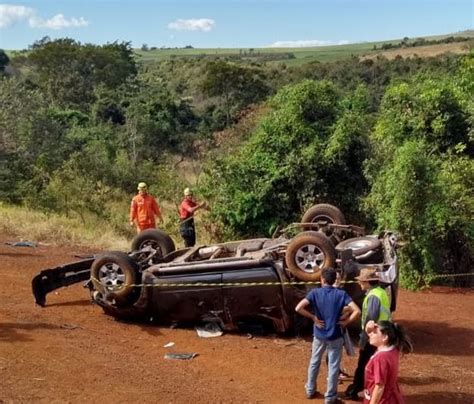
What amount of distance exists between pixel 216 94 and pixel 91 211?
28.3m

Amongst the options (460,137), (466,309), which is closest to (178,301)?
(466,309)

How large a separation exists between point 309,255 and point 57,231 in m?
9.08

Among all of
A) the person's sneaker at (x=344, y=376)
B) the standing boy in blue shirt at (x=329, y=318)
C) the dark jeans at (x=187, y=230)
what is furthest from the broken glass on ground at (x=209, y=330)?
the dark jeans at (x=187, y=230)

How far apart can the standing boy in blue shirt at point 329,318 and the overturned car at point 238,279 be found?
1.60m

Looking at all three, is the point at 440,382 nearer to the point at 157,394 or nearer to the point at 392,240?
the point at 392,240

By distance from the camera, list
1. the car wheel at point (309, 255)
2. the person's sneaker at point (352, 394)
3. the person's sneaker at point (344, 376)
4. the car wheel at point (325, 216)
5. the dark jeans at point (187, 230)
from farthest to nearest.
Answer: the dark jeans at point (187, 230), the car wheel at point (325, 216), the car wheel at point (309, 255), the person's sneaker at point (344, 376), the person's sneaker at point (352, 394)

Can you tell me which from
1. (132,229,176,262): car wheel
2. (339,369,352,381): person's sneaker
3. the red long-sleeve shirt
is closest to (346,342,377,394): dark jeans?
(339,369,352,381): person's sneaker

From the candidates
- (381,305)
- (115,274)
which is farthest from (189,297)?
(381,305)

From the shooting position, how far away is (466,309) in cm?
1155

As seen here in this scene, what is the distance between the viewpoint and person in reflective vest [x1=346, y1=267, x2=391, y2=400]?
6.69 meters

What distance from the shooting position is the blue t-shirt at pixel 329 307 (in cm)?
664

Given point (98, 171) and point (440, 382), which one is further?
point (98, 171)

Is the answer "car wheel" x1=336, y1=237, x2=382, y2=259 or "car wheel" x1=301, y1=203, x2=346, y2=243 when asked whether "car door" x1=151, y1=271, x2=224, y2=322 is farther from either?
"car wheel" x1=301, y1=203, x2=346, y2=243

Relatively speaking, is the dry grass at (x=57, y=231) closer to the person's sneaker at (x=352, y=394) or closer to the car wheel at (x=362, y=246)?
the car wheel at (x=362, y=246)
